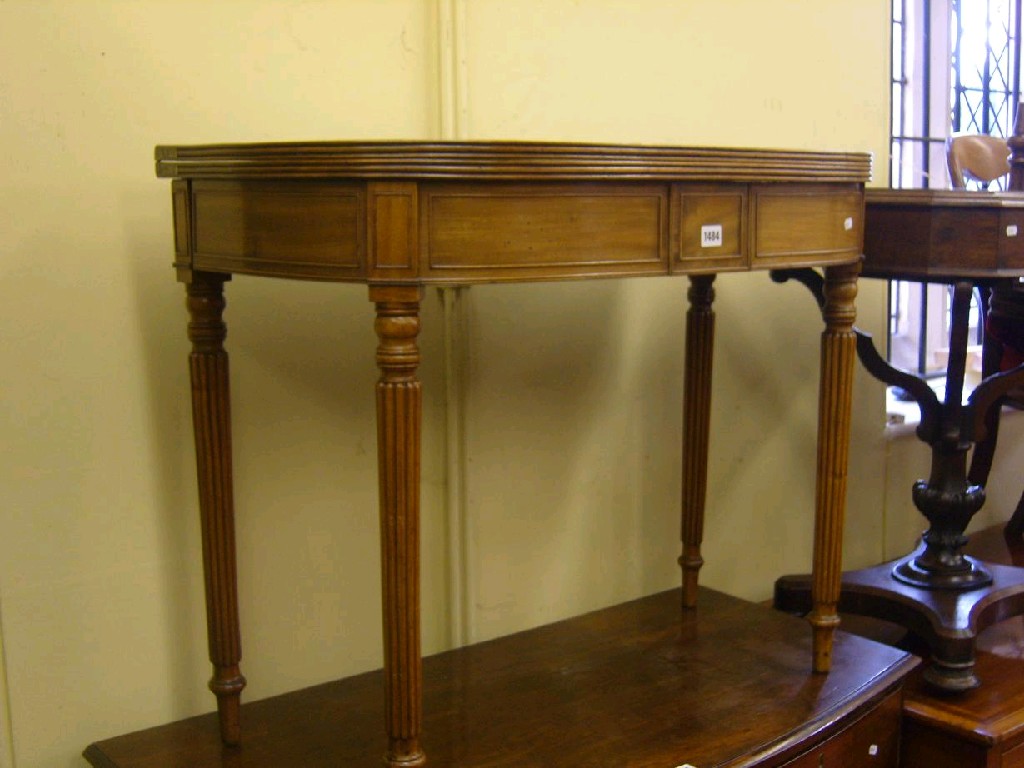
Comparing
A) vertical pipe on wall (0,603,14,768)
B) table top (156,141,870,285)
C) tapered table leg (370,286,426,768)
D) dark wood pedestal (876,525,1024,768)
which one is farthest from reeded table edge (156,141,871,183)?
dark wood pedestal (876,525,1024,768)

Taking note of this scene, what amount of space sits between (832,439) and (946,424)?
0.51 meters

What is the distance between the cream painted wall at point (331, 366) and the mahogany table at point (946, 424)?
0.43 metres

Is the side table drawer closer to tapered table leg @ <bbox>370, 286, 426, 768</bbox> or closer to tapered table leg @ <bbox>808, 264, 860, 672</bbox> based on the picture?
tapered table leg @ <bbox>808, 264, 860, 672</bbox>

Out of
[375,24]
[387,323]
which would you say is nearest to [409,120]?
[375,24]

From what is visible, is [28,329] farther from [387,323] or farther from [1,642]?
[387,323]

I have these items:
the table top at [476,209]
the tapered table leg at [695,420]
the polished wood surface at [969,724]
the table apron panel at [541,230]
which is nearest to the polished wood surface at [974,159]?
the tapered table leg at [695,420]

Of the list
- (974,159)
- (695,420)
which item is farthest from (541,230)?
(974,159)

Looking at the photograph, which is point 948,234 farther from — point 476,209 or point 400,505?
point 400,505

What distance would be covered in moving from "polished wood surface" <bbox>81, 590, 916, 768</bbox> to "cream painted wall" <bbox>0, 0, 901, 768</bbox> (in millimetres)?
148

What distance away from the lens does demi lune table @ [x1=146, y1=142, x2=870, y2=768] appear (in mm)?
1363

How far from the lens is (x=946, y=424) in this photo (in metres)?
2.32

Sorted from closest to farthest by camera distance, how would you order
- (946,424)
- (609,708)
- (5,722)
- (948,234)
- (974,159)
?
1. (5,722)
2. (609,708)
3. (948,234)
4. (946,424)
5. (974,159)

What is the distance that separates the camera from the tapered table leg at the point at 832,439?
75.0 inches

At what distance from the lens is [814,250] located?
5.90 feet
